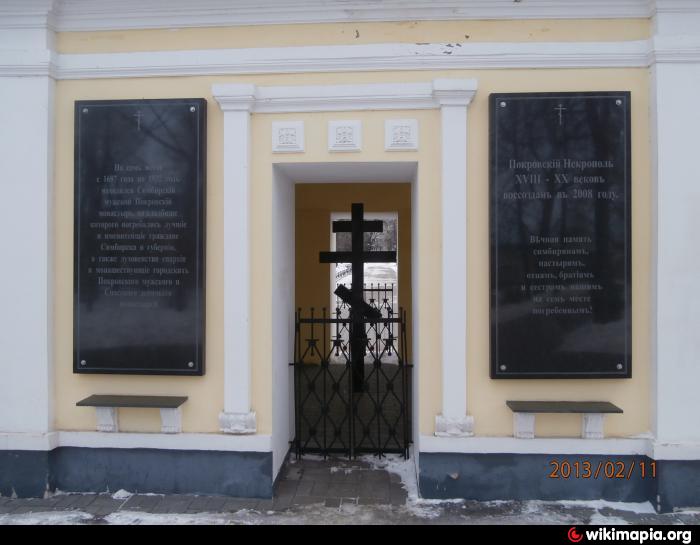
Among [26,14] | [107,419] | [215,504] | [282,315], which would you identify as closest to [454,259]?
[282,315]

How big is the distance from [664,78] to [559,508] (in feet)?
11.0

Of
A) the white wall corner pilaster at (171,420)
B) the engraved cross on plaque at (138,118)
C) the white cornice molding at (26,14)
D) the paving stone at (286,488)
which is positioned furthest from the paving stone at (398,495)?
the white cornice molding at (26,14)

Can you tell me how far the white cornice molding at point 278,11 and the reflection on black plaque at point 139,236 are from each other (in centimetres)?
69

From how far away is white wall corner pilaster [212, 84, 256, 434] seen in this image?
3.91 meters

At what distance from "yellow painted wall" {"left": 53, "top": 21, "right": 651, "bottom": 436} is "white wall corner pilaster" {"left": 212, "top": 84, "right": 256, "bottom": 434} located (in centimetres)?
8

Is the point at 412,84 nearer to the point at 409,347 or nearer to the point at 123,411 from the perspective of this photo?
the point at 123,411

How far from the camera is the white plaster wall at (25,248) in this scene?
3.96 m

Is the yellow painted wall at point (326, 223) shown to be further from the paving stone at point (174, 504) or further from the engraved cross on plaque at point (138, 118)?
the paving stone at point (174, 504)

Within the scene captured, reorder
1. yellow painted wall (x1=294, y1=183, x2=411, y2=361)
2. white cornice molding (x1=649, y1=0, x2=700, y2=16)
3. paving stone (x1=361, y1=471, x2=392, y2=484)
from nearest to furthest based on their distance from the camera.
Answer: white cornice molding (x1=649, y1=0, x2=700, y2=16), paving stone (x1=361, y1=471, x2=392, y2=484), yellow painted wall (x1=294, y1=183, x2=411, y2=361)

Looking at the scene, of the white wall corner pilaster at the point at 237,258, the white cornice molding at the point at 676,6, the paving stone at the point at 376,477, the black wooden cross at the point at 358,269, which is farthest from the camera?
the black wooden cross at the point at 358,269

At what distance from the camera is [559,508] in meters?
3.75

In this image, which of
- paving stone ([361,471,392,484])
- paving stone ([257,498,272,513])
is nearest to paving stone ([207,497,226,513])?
paving stone ([257,498,272,513])

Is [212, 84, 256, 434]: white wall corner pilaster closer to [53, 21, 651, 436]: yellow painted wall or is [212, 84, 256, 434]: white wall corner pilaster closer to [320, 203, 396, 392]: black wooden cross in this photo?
[53, 21, 651, 436]: yellow painted wall
